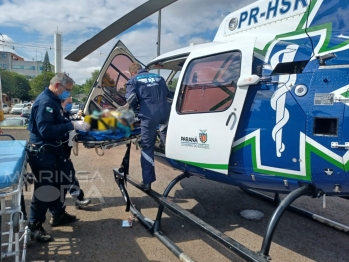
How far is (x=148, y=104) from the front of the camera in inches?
134

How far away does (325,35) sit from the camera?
2.48m

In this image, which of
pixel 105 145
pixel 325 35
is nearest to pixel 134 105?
pixel 105 145

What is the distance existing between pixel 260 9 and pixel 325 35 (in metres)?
1.00

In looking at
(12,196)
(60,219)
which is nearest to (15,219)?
(12,196)

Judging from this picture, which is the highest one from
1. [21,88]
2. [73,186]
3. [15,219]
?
[21,88]

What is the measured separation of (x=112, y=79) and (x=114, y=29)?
1.73 meters

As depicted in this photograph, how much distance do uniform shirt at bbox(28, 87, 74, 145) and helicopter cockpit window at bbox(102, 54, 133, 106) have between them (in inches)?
63.9

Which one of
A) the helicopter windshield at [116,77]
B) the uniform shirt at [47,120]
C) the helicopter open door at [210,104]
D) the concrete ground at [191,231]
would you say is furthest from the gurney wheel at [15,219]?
the helicopter windshield at [116,77]

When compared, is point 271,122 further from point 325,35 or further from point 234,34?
point 234,34

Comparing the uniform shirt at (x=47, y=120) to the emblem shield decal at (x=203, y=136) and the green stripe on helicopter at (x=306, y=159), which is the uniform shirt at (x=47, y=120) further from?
the green stripe on helicopter at (x=306, y=159)

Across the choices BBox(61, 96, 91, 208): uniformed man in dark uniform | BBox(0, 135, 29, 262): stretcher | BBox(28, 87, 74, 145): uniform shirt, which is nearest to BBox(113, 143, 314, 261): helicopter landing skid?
BBox(61, 96, 91, 208): uniformed man in dark uniform

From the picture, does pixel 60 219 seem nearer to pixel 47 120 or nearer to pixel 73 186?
pixel 73 186

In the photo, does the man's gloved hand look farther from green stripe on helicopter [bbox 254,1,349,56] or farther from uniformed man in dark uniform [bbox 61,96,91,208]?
green stripe on helicopter [bbox 254,1,349,56]

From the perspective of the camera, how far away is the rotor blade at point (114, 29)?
2.96 meters
